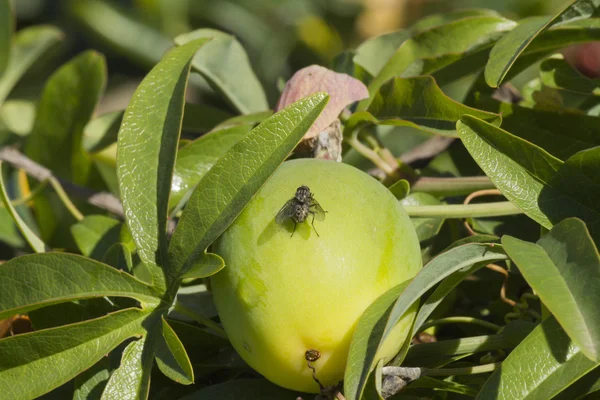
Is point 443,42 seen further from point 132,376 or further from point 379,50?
point 132,376

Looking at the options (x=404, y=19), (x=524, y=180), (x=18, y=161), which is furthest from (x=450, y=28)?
(x=404, y=19)

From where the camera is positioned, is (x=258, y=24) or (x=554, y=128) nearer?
(x=554, y=128)

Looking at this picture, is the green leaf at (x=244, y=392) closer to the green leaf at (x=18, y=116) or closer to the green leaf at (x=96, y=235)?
the green leaf at (x=96, y=235)

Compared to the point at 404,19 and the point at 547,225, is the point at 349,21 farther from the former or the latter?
the point at 547,225

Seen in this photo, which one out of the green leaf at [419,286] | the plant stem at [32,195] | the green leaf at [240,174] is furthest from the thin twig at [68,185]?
the green leaf at [419,286]

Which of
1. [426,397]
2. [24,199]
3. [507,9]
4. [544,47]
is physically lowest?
[426,397]

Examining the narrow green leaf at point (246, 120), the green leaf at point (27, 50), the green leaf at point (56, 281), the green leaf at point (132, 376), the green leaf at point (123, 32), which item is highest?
the green leaf at point (123, 32)

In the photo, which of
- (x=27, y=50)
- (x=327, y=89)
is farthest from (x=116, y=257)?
(x=27, y=50)
